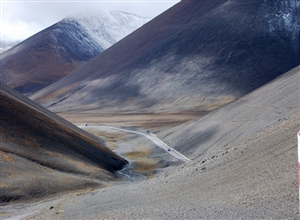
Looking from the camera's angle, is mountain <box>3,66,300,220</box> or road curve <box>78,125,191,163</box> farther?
road curve <box>78,125,191,163</box>

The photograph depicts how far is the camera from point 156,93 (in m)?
132

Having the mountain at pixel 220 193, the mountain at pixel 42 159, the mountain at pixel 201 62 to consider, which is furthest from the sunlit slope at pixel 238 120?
the mountain at pixel 201 62

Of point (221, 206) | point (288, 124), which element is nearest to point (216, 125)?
point (288, 124)

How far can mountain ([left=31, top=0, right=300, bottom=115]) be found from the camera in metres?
124

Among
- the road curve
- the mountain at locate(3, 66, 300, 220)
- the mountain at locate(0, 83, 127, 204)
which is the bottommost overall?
the road curve

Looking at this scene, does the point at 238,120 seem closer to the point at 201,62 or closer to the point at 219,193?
the point at 219,193

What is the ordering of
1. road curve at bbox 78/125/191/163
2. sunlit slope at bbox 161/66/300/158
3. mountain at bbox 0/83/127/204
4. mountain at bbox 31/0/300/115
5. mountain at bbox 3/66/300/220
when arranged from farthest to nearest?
mountain at bbox 31/0/300/115 < road curve at bbox 78/125/191/163 < sunlit slope at bbox 161/66/300/158 < mountain at bbox 0/83/127/204 < mountain at bbox 3/66/300/220

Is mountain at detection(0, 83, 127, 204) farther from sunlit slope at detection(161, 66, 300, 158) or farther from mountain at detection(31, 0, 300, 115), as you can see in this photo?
mountain at detection(31, 0, 300, 115)

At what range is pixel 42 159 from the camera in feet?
136

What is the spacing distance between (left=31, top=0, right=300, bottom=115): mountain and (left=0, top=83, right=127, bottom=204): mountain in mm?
67209

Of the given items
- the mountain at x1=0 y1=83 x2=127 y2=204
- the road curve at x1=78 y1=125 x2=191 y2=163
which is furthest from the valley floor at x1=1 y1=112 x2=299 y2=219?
the road curve at x1=78 y1=125 x2=191 y2=163

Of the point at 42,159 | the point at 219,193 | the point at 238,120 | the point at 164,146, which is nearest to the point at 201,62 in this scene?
the point at 164,146

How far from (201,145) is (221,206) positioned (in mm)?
37872

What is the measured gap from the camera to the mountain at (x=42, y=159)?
34750mm
